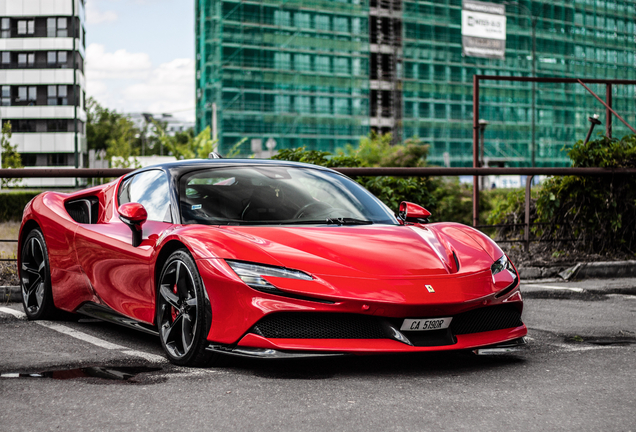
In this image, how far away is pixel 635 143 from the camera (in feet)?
33.0

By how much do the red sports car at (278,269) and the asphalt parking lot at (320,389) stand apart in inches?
6.9

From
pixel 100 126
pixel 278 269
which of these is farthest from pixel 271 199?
pixel 100 126

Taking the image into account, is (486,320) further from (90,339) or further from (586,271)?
(586,271)

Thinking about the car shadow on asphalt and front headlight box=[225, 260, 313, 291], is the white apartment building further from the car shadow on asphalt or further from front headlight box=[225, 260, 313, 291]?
front headlight box=[225, 260, 313, 291]

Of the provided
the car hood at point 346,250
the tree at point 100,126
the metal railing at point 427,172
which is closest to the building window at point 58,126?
the tree at point 100,126

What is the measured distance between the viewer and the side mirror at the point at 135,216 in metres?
4.78

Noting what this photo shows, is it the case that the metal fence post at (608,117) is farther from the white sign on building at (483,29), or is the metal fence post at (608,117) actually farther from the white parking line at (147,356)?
the white sign on building at (483,29)

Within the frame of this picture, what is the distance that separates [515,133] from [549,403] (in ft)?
231

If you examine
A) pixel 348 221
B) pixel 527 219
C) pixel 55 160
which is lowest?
pixel 527 219

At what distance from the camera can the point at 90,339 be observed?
17.3 ft

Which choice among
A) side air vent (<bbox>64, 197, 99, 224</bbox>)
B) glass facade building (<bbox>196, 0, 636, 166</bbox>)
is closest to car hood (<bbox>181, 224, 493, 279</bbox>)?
side air vent (<bbox>64, 197, 99, 224</bbox>)

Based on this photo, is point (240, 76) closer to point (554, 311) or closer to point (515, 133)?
point (515, 133)

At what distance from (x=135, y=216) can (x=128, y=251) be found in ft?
0.96

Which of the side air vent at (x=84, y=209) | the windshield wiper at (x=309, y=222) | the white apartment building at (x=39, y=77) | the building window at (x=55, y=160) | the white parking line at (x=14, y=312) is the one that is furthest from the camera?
the building window at (x=55, y=160)
